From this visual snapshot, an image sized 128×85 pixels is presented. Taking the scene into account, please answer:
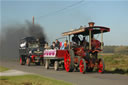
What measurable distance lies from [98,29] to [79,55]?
246 centimetres

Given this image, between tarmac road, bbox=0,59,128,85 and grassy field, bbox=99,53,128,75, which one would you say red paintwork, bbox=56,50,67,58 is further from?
tarmac road, bbox=0,59,128,85

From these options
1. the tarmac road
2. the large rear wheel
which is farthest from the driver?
the tarmac road

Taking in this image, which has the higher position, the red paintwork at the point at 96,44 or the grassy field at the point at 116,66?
the red paintwork at the point at 96,44

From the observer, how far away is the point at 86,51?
16.4 metres

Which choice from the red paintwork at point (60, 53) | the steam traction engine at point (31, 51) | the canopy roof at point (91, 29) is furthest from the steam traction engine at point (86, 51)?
the steam traction engine at point (31, 51)

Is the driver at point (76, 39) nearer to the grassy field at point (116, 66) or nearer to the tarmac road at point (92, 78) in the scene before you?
the grassy field at point (116, 66)

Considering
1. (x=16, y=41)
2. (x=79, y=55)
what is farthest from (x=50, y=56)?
(x=16, y=41)

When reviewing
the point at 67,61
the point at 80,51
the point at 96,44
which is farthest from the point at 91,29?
the point at 67,61

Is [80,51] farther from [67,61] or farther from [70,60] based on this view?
[67,61]

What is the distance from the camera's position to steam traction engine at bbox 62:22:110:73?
15.9 metres

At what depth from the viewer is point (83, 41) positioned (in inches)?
679

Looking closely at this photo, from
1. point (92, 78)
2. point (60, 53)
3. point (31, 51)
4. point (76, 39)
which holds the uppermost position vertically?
point (76, 39)

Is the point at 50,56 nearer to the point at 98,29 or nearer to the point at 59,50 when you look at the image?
the point at 59,50

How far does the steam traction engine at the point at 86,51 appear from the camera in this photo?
15859 mm
